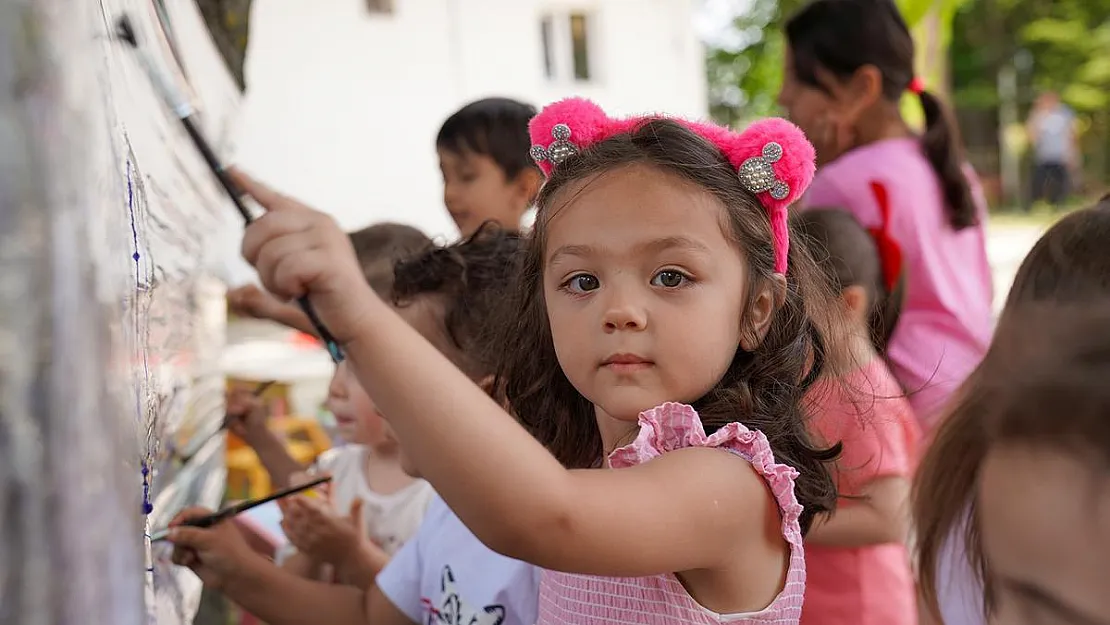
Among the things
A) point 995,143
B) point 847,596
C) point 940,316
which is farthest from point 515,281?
point 995,143

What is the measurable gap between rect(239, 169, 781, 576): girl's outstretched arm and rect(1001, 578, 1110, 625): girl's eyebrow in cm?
32

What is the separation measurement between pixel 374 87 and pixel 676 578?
7.23 m

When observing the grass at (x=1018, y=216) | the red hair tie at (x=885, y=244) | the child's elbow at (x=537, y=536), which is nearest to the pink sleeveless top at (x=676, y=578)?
the child's elbow at (x=537, y=536)

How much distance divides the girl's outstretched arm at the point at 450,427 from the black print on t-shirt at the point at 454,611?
0.63 m

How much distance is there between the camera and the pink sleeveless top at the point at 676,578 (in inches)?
46.1

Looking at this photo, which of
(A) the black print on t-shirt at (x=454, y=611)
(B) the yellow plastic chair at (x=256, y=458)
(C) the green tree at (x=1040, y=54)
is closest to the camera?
(A) the black print on t-shirt at (x=454, y=611)

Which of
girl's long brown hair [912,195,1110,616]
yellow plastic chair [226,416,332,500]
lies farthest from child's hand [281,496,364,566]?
yellow plastic chair [226,416,332,500]

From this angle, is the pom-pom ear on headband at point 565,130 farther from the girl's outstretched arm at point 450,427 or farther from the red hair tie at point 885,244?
the red hair tie at point 885,244

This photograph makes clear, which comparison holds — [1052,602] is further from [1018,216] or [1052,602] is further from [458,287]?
[1018,216]

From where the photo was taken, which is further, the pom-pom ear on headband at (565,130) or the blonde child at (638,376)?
the pom-pom ear on headband at (565,130)

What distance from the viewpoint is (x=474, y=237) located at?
6.66ft

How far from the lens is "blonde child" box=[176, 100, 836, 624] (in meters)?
0.90

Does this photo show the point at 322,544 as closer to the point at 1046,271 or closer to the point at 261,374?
the point at 1046,271

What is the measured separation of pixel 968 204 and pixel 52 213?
251 centimetres
